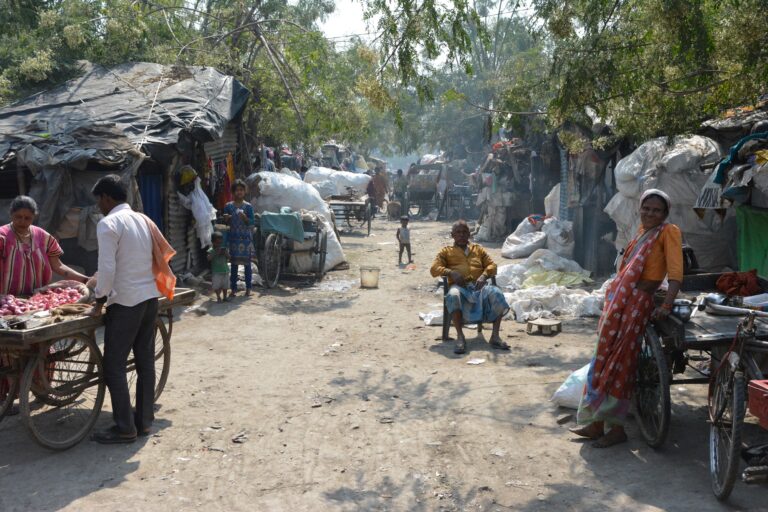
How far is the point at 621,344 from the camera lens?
4.75 metres

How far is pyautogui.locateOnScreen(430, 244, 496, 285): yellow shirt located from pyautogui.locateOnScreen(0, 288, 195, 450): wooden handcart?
121 inches

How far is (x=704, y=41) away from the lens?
23.4ft

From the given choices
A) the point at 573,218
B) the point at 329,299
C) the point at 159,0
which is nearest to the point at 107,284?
the point at 329,299

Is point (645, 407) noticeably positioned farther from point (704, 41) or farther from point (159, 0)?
point (159, 0)

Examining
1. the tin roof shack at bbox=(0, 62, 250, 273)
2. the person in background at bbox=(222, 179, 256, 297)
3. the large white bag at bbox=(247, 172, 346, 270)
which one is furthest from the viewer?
the large white bag at bbox=(247, 172, 346, 270)

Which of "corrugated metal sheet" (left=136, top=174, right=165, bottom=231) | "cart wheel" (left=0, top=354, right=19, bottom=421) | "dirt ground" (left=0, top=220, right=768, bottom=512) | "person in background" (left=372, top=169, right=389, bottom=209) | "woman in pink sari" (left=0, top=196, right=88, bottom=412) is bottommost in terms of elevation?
"dirt ground" (left=0, top=220, right=768, bottom=512)

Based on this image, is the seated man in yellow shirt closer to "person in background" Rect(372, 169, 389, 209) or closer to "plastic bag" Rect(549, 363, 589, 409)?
"plastic bag" Rect(549, 363, 589, 409)

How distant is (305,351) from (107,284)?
11.4 feet

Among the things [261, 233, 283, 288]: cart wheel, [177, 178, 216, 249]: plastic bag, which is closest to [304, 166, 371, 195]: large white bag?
[261, 233, 283, 288]: cart wheel

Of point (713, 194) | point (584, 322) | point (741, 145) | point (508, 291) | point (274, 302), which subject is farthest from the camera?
point (508, 291)

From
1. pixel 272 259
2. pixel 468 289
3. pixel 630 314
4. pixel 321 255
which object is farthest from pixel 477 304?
pixel 321 255

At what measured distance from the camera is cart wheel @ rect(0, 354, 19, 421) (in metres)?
4.79

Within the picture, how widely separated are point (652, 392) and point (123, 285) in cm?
358

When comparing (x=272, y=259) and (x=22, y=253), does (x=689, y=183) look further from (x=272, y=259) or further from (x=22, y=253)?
(x=22, y=253)
